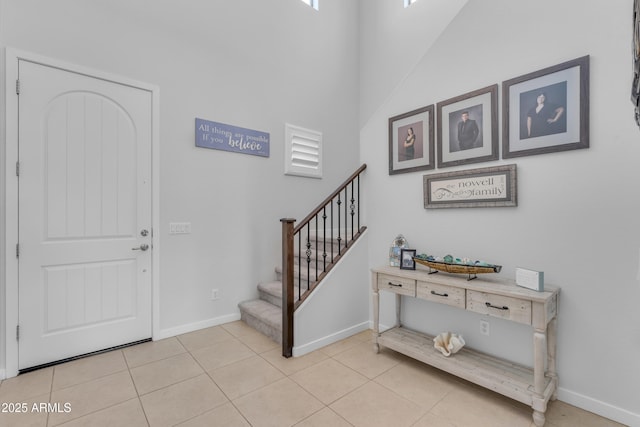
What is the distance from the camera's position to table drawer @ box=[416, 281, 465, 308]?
2.20m

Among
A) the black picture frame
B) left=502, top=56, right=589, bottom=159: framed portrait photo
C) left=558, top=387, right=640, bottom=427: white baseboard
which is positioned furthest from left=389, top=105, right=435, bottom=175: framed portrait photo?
left=558, top=387, right=640, bottom=427: white baseboard

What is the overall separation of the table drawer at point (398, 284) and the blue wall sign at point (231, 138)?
2.04 m

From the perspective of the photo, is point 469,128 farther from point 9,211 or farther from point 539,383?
point 9,211

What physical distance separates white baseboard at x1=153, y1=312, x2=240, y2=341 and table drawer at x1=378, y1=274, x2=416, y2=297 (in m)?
1.79

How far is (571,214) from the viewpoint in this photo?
6.78 feet

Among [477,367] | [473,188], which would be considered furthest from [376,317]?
[473,188]

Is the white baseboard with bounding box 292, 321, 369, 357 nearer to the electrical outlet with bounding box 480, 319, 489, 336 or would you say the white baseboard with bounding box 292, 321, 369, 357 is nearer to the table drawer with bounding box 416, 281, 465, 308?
the table drawer with bounding box 416, 281, 465, 308

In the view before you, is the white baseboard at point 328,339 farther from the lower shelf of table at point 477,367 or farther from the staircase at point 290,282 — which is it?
the lower shelf of table at point 477,367

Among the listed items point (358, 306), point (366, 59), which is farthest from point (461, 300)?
point (366, 59)

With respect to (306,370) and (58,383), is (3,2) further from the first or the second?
(306,370)

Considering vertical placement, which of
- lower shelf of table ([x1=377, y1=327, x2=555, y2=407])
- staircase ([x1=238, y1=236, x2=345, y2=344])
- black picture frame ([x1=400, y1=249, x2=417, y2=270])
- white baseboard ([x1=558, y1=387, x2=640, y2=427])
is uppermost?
black picture frame ([x1=400, y1=249, x2=417, y2=270])

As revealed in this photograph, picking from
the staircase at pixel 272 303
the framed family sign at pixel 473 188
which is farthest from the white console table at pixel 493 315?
the staircase at pixel 272 303

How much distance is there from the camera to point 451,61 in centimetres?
278

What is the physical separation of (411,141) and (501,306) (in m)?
1.82
